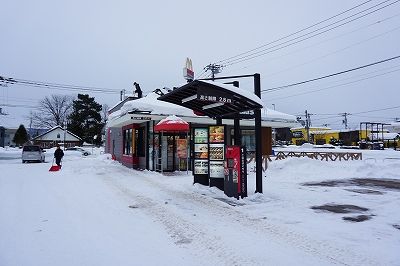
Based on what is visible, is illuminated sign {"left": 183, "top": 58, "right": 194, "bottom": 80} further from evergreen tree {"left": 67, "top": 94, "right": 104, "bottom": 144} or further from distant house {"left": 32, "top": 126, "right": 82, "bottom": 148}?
distant house {"left": 32, "top": 126, "right": 82, "bottom": 148}

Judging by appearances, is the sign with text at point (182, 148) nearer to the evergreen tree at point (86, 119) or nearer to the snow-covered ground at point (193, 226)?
the snow-covered ground at point (193, 226)

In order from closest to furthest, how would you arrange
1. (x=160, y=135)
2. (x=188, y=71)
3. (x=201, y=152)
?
(x=201, y=152)
(x=188, y=71)
(x=160, y=135)

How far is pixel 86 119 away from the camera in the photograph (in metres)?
61.3

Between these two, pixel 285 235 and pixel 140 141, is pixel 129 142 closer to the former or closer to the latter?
pixel 140 141

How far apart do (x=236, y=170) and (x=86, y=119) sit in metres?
56.2

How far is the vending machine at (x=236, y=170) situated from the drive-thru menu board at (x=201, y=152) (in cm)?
186

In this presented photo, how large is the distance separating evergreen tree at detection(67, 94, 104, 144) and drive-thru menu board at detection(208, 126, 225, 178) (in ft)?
168

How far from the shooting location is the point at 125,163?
2258 centimetres

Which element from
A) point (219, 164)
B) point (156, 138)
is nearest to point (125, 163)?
point (156, 138)

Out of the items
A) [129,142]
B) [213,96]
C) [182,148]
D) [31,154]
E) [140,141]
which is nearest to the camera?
[213,96]

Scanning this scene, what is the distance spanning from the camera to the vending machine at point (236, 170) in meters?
9.76

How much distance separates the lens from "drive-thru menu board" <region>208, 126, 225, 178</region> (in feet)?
36.6

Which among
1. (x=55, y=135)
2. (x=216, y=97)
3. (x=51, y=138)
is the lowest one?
(x=216, y=97)

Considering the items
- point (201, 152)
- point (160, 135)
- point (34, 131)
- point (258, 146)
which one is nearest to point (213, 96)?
point (258, 146)
